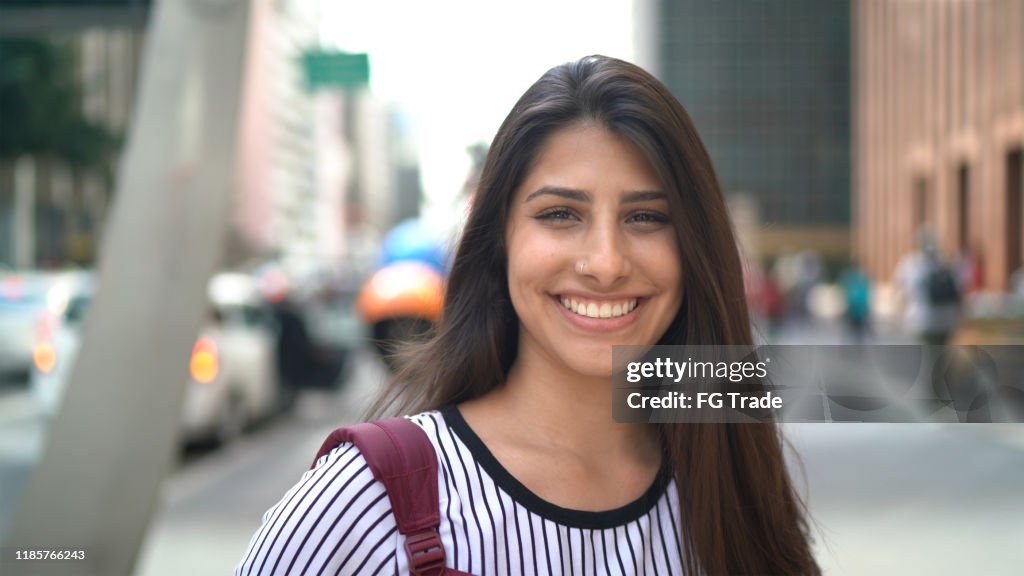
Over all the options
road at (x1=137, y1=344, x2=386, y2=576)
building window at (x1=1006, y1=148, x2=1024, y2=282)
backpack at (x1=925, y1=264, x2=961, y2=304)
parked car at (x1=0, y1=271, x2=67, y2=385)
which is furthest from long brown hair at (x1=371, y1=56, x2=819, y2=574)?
building window at (x1=1006, y1=148, x2=1024, y2=282)

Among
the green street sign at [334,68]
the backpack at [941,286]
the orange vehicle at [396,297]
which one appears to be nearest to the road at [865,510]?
the orange vehicle at [396,297]

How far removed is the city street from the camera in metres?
5.43

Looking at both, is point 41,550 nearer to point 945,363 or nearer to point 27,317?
point 945,363

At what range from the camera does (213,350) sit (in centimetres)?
950

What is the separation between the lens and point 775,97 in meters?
64.0

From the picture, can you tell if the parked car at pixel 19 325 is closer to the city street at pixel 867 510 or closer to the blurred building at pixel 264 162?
the blurred building at pixel 264 162

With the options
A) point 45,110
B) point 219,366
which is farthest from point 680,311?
point 45,110

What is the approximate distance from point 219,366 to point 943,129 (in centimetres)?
2567

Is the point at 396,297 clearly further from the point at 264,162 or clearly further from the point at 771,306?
the point at 264,162

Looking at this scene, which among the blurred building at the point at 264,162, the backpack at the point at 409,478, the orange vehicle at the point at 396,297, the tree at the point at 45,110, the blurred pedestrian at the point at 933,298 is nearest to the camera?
the backpack at the point at 409,478

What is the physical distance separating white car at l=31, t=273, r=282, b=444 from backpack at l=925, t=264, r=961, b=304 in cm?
691

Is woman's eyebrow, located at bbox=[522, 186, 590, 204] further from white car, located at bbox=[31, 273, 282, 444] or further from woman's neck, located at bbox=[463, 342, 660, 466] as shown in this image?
white car, located at bbox=[31, 273, 282, 444]

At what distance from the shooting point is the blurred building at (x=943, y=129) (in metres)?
23.5

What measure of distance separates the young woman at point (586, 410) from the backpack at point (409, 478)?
0.02 metres
